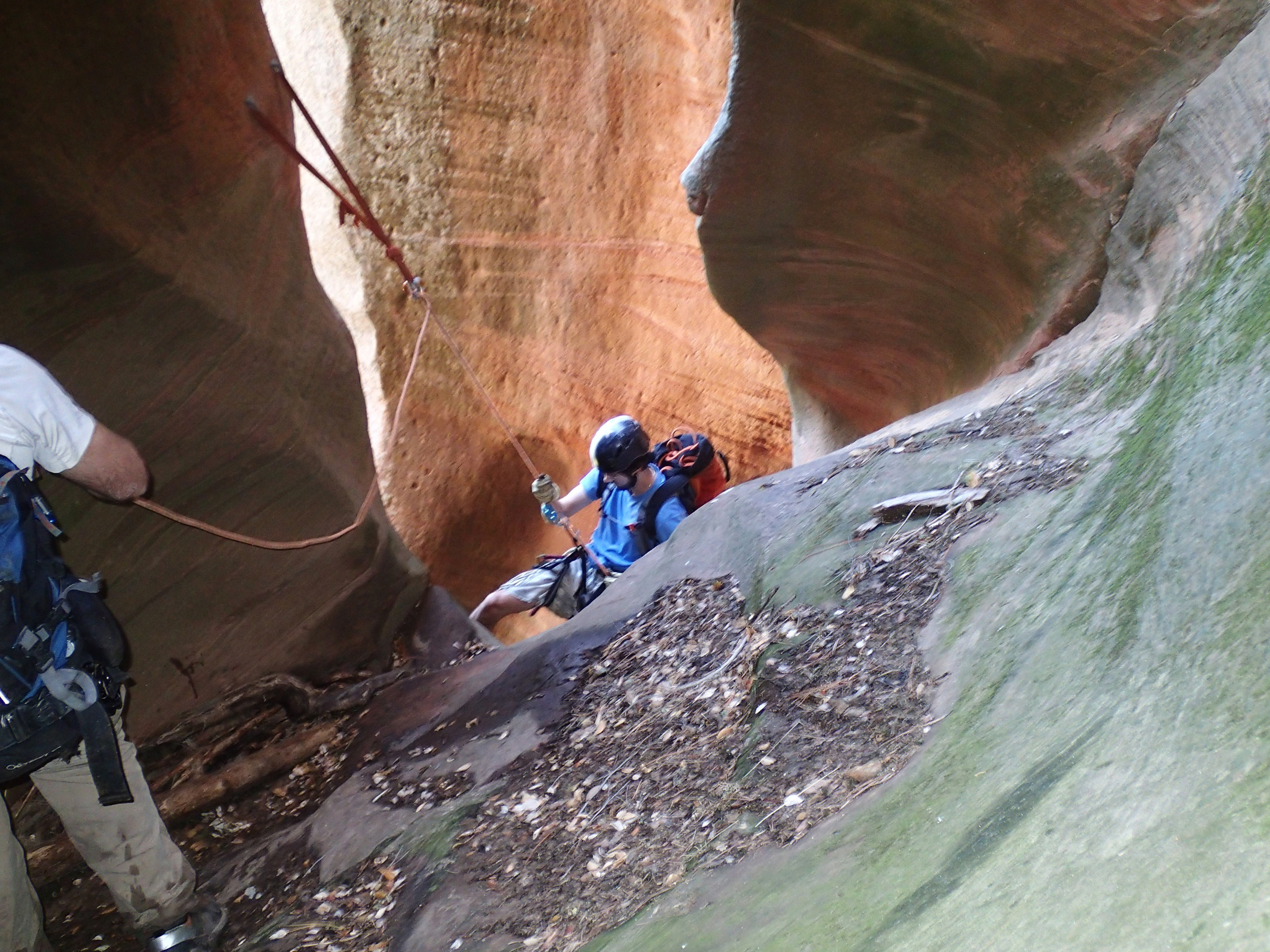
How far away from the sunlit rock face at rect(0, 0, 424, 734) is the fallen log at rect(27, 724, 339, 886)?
16.1 inches

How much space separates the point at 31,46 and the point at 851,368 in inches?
176

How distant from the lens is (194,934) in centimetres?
256

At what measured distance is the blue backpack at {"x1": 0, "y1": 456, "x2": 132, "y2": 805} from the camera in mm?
2127

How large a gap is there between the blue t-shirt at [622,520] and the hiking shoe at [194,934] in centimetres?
284

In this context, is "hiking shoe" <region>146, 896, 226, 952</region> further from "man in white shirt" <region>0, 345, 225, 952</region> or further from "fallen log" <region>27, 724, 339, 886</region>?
"fallen log" <region>27, 724, 339, 886</region>

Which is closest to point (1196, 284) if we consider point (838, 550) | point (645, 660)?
point (838, 550)

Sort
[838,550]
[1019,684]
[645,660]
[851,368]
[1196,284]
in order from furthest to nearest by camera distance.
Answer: [851,368] → [645,660] → [838,550] → [1196,284] → [1019,684]

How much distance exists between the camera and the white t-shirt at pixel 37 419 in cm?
215

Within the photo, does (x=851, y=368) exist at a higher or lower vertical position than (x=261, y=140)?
lower

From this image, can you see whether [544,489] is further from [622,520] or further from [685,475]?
[685,475]

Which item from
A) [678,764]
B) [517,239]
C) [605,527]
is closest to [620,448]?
[605,527]

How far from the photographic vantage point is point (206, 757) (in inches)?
140

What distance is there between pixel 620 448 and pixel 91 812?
3134mm

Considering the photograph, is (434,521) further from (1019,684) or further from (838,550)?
(1019,684)
